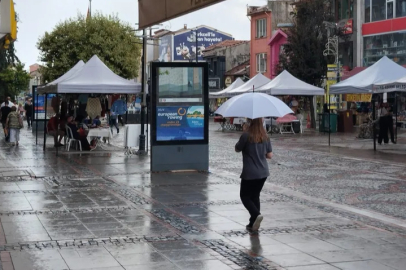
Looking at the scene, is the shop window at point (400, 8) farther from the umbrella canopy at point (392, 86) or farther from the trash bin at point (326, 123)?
the umbrella canopy at point (392, 86)

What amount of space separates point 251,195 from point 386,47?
35177 millimetres

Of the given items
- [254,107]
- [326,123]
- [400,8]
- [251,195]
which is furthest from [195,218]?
[400,8]

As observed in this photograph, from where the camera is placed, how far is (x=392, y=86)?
2300 centimetres

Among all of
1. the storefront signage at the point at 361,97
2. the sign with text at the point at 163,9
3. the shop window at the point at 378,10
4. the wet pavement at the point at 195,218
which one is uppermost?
the shop window at the point at 378,10

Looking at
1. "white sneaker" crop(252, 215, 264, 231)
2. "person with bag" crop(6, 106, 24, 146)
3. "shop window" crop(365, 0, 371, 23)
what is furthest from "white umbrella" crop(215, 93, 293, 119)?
"shop window" crop(365, 0, 371, 23)

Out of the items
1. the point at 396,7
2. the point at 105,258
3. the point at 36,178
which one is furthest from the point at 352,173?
the point at 396,7

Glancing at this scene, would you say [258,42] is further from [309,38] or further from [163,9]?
[163,9]

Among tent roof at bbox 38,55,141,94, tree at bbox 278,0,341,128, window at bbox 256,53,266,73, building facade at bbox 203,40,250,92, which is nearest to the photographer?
tent roof at bbox 38,55,141,94

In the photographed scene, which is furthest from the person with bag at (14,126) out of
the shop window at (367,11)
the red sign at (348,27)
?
the shop window at (367,11)

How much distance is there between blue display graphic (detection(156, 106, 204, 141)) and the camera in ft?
53.9

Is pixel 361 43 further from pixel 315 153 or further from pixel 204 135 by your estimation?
pixel 204 135

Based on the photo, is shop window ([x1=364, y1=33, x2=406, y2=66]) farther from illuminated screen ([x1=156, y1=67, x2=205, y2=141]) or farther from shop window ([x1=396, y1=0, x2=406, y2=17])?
illuminated screen ([x1=156, y1=67, x2=205, y2=141])

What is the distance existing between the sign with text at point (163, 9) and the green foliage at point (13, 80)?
52399 millimetres

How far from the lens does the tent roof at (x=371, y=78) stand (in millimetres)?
23938
